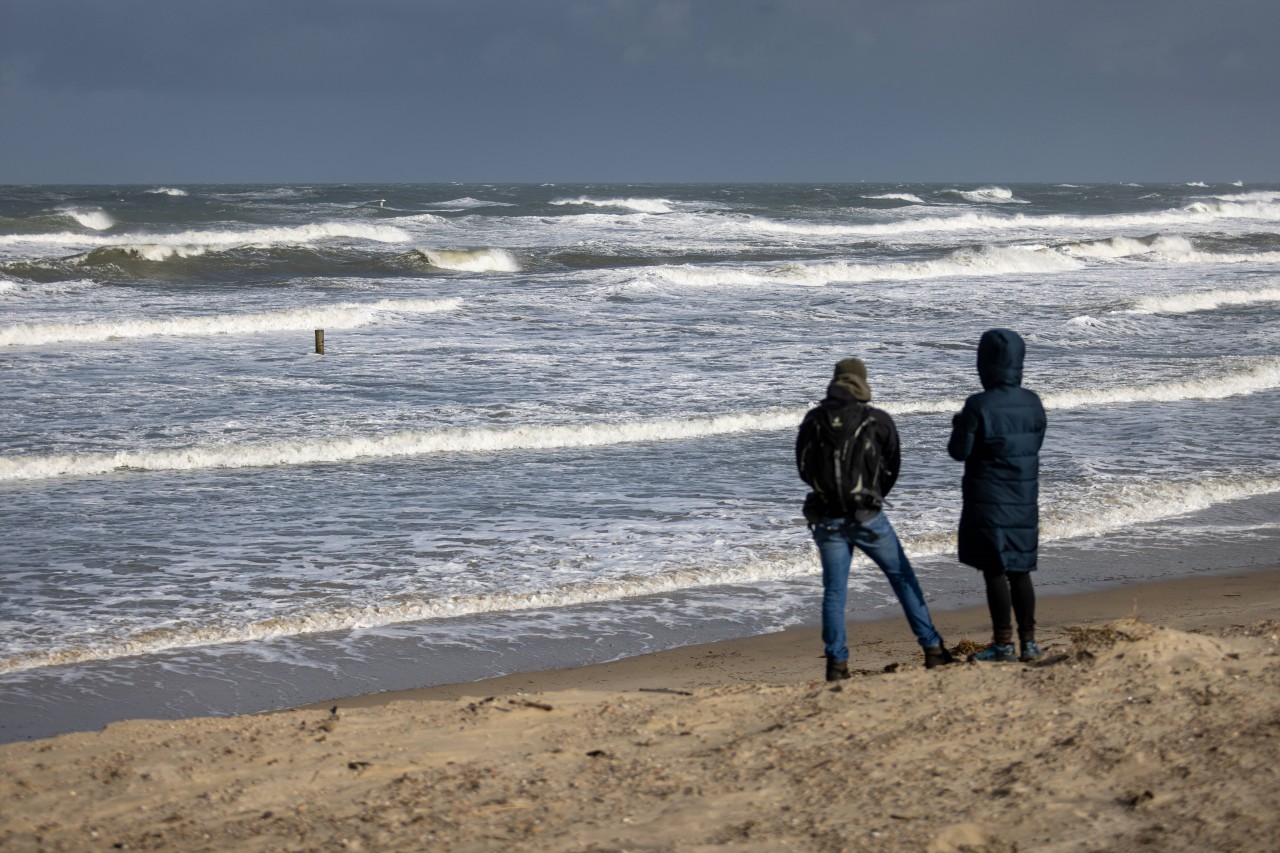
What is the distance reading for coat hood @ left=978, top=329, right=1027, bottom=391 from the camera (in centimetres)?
539

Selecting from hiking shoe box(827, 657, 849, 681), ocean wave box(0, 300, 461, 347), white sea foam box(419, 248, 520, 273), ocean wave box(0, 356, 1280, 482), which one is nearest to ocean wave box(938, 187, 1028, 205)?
white sea foam box(419, 248, 520, 273)

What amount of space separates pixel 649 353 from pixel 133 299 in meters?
13.1

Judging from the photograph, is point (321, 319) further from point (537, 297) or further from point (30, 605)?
point (30, 605)

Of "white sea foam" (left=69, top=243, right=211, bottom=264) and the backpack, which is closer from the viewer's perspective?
the backpack

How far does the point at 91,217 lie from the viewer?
176 feet

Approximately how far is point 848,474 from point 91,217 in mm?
55063

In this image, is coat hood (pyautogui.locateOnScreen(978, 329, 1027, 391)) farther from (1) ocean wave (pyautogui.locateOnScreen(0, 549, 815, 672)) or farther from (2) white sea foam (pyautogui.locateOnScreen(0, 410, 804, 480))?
(2) white sea foam (pyautogui.locateOnScreen(0, 410, 804, 480))

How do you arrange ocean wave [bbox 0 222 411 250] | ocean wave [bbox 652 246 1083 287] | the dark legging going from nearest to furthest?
the dark legging
ocean wave [bbox 652 246 1083 287]
ocean wave [bbox 0 222 411 250]

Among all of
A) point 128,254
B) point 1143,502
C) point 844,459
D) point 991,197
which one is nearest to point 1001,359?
point 844,459

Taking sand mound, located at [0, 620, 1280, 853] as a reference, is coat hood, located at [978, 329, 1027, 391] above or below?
above

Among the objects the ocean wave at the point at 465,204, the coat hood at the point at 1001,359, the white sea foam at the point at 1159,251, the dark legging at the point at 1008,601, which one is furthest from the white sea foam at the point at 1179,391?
the ocean wave at the point at 465,204

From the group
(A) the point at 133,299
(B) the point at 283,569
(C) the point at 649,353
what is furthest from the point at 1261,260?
(B) the point at 283,569

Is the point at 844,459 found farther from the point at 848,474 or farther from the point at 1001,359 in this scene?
the point at 1001,359

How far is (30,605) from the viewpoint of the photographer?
7426mm
